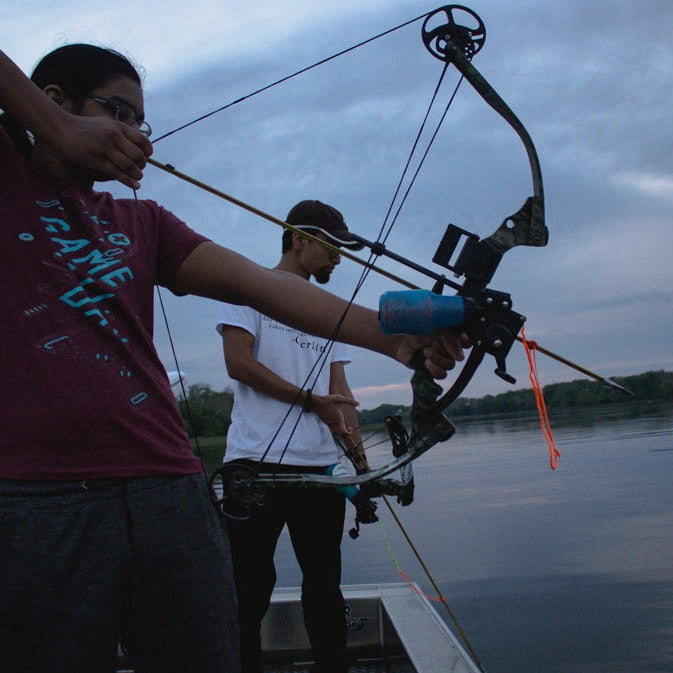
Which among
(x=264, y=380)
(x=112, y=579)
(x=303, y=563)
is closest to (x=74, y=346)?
(x=112, y=579)

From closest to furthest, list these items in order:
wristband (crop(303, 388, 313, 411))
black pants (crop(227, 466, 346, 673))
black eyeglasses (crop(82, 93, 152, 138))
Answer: black eyeglasses (crop(82, 93, 152, 138)) < black pants (crop(227, 466, 346, 673)) < wristband (crop(303, 388, 313, 411))

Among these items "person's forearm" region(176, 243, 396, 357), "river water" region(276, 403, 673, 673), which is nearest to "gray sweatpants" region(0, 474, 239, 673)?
"person's forearm" region(176, 243, 396, 357)

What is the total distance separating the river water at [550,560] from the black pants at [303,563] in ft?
5.88

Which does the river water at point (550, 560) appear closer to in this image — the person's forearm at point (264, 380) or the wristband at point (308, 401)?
the wristband at point (308, 401)

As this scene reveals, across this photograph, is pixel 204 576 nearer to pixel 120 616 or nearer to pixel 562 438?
pixel 120 616

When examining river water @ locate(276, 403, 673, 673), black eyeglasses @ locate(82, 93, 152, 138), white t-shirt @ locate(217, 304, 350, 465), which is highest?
black eyeglasses @ locate(82, 93, 152, 138)

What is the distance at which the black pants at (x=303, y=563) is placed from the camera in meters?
2.87

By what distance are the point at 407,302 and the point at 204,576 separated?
77 cm

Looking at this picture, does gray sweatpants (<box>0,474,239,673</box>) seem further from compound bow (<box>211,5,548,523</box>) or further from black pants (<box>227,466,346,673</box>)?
black pants (<box>227,466,346,673</box>)

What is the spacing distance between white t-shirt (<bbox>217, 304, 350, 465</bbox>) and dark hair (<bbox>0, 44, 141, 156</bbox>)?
3.92ft

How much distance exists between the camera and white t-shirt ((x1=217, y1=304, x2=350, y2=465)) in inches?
117

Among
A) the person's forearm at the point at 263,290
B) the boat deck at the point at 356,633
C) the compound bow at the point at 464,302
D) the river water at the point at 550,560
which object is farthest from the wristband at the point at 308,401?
the river water at the point at 550,560

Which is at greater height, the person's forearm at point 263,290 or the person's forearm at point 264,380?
the person's forearm at point 263,290

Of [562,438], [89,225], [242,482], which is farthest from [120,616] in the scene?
[562,438]
